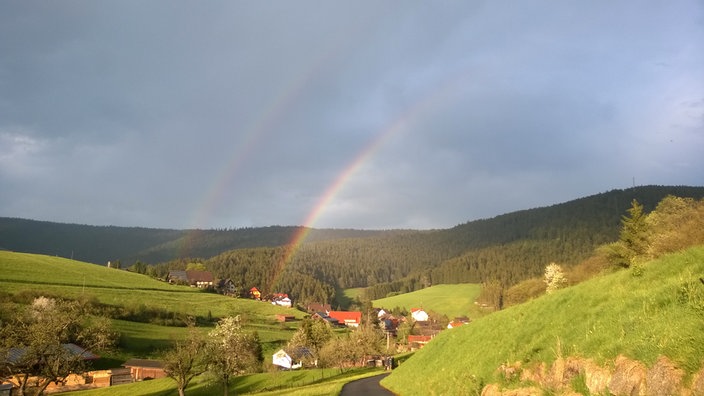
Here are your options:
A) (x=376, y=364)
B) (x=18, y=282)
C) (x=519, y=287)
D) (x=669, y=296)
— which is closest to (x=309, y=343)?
(x=376, y=364)

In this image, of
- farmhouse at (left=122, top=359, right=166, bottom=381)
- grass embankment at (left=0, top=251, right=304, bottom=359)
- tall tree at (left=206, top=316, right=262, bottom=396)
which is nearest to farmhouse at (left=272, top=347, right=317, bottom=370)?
grass embankment at (left=0, top=251, right=304, bottom=359)

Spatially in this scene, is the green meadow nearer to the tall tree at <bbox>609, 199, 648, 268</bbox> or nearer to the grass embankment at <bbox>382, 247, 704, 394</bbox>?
the tall tree at <bbox>609, 199, 648, 268</bbox>

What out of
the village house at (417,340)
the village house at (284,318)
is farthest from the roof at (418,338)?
the village house at (284,318)

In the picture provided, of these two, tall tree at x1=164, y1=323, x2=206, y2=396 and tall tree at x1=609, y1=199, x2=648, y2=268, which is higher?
tall tree at x1=609, y1=199, x2=648, y2=268

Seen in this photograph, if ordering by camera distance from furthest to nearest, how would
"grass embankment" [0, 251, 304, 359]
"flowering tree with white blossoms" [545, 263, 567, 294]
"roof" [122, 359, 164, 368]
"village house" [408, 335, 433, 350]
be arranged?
"village house" [408, 335, 433, 350]
"grass embankment" [0, 251, 304, 359]
"roof" [122, 359, 164, 368]
"flowering tree with white blossoms" [545, 263, 567, 294]

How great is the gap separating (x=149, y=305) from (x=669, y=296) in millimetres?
132538

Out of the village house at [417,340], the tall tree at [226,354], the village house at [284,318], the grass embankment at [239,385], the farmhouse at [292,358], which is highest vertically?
the tall tree at [226,354]

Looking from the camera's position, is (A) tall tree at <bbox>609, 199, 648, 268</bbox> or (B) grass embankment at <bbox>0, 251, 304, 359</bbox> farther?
(B) grass embankment at <bbox>0, 251, 304, 359</bbox>

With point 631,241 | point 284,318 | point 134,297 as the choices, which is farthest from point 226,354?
point 284,318

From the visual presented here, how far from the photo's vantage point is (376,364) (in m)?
94.3

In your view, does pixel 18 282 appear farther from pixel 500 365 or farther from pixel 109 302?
pixel 500 365

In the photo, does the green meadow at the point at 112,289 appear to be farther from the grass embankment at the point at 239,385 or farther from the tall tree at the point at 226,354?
the tall tree at the point at 226,354

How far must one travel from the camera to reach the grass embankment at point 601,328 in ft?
40.3

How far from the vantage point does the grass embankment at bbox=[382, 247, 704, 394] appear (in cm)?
1228
